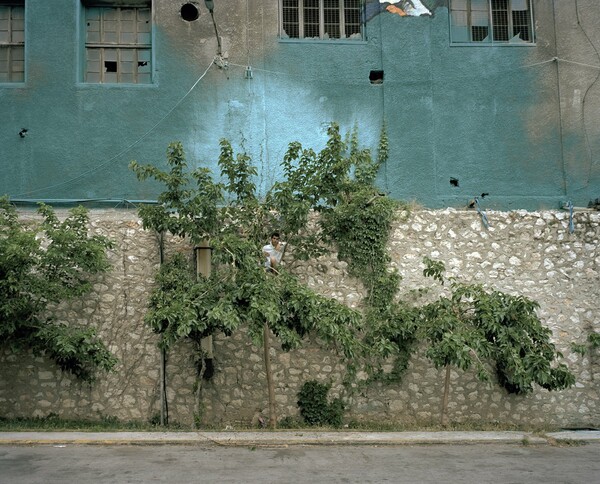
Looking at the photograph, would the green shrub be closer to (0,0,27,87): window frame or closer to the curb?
the curb

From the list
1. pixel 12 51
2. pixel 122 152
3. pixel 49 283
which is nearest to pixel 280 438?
pixel 49 283

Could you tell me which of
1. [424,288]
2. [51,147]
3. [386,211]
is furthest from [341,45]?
[51,147]

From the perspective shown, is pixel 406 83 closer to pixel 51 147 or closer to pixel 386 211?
pixel 386 211

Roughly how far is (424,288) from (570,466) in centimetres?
406

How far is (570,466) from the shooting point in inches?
357

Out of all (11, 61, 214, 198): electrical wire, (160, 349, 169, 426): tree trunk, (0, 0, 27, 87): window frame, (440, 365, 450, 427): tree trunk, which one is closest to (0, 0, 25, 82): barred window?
(0, 0, 27, 87): window frame

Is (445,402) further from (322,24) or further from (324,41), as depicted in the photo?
(322,24)

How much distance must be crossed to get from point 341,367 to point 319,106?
5.23 m

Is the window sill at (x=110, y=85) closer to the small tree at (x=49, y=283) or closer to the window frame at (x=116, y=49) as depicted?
the window frame at (x=116, y=49)

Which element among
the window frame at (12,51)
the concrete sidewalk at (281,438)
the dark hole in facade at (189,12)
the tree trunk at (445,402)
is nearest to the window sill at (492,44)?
the dark hole in facade at (189,12)

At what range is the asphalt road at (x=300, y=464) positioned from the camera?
26.7 ft

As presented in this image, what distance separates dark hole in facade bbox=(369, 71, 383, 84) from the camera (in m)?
13.5

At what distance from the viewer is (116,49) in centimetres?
1330

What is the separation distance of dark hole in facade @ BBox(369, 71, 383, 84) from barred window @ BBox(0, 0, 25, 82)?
700 centimetres
